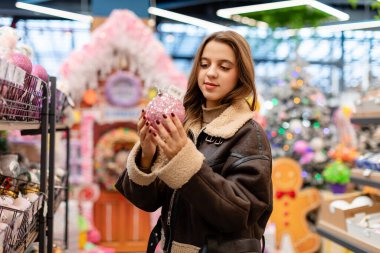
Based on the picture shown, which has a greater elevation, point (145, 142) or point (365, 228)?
point (145, 142)

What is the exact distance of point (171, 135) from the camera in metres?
1.49

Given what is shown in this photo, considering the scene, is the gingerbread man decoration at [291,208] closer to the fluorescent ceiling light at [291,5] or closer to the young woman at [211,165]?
the fluorescent ceiling light at [291,5]

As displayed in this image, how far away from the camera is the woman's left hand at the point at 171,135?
148 cm

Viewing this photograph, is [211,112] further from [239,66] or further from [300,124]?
[300,124]

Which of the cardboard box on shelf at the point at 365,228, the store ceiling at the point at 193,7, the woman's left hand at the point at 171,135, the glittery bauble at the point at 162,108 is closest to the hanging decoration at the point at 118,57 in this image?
the cardboard box on shelf at the point at 365,228

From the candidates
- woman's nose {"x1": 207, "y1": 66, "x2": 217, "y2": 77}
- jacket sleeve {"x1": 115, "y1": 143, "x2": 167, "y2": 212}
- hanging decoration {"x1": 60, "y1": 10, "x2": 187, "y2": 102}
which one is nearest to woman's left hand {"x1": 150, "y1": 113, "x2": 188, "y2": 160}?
jacket sleeve {"x1": 115, "y1": 143, "x2": 167, "y2": 212}

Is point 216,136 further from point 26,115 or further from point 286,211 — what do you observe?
point 286,211

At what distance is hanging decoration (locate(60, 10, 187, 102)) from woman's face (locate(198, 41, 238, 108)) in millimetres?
3746

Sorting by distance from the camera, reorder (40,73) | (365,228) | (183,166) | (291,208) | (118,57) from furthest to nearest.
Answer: (291,208)
(118,57)
(365,228)
(40,73)
(183,166)

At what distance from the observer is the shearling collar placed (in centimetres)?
167

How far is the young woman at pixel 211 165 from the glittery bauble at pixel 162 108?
30mm

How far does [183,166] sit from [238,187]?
0.19 metres

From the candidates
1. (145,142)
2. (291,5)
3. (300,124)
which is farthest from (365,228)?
(291,5)

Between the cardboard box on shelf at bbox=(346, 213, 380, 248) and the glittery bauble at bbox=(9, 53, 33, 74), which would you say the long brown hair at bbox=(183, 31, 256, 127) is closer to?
the glittery bauble at bbox=(9, 53, 33, 74)
